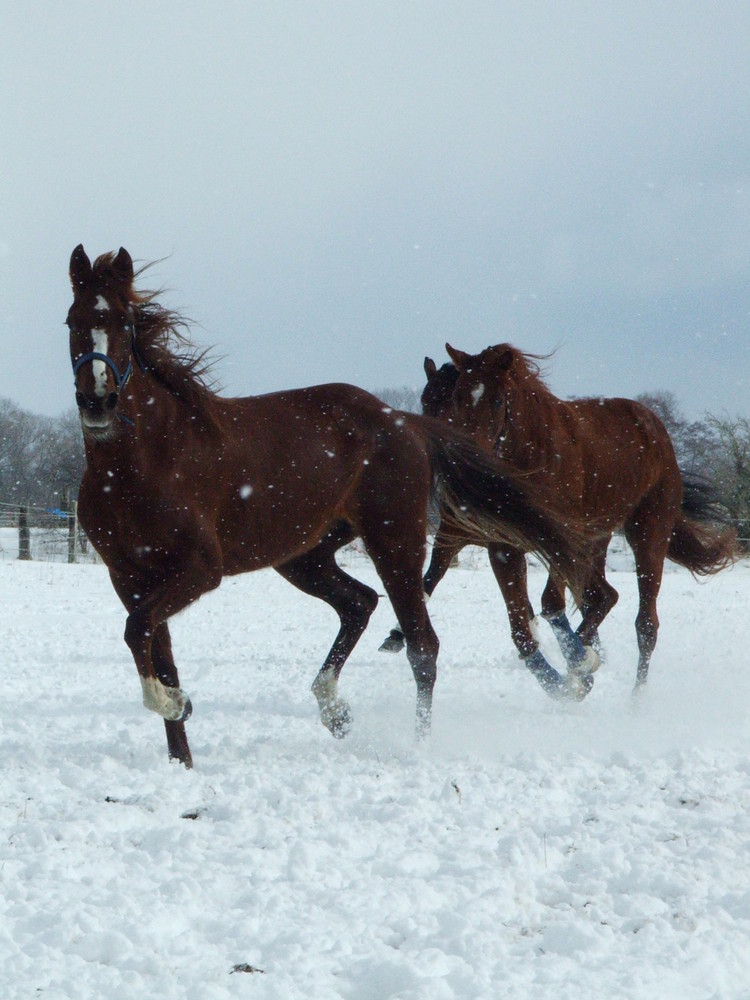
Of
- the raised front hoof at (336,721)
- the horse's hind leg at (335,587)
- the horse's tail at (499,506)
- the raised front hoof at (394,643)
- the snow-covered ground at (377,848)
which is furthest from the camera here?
the raised front hoof at (394,643)

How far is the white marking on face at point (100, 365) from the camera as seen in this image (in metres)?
3.86

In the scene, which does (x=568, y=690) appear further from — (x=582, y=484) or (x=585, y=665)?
(x=582, y=484)

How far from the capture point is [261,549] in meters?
4.53

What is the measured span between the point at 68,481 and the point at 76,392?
2096cm

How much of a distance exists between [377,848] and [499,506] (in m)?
2.95

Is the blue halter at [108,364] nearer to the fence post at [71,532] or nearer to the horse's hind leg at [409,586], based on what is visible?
the horse's hind leg at [409,586]

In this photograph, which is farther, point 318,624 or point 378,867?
point 318,624

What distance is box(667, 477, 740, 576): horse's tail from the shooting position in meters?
7.96

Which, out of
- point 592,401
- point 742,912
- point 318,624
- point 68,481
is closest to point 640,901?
point 742,912

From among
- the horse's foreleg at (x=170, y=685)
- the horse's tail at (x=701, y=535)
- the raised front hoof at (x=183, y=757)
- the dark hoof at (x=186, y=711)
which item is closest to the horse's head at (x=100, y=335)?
the horse's foreleg at (x=170, y=685)

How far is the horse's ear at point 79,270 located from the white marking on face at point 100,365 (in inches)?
12.1

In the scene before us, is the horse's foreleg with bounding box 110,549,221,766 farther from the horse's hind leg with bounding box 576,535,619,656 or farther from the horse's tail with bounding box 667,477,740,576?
the horse's tail with bounding box 667,477,740,576

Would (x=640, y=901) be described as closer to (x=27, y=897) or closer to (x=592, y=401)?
(x=27, y=897)

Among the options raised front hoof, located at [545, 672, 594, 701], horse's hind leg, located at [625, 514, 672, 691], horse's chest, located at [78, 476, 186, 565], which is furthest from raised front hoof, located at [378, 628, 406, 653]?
horse's chest, located at [78, 476, 186, 565]
